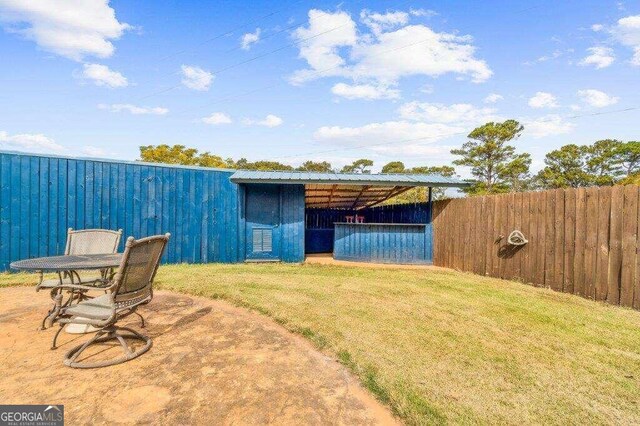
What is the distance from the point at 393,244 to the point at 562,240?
452 cm

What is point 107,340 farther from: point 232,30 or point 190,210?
point 232,30

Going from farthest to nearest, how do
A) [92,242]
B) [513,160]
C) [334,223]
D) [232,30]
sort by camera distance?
[513,160] → [232,30] → [334,223] → [92,242]

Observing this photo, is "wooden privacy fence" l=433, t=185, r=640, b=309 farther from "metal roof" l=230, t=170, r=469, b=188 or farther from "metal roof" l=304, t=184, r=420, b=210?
"metal roof" l=304, t=184, r=420, b=210

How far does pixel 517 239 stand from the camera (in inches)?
259

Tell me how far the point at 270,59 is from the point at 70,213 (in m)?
14.5

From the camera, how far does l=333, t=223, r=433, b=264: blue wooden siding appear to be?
9.59 m

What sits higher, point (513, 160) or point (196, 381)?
point (513, 160)

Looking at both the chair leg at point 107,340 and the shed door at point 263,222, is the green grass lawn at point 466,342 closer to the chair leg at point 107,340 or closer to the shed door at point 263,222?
the chair leg at point 107,340

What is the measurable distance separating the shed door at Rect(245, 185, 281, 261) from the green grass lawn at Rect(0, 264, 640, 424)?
2.73 metres

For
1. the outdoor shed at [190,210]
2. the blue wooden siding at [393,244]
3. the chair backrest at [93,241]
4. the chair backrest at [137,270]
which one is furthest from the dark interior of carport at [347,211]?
the chair backrest at [137,270]

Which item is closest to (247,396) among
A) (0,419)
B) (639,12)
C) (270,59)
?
(0,419)

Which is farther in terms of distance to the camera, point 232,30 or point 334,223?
point 232,30

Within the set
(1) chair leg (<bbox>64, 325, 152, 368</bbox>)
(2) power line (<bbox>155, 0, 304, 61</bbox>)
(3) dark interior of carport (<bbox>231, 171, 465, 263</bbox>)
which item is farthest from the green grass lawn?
(2) power line (<bbox>155, 0, 304, 61</bbox>)

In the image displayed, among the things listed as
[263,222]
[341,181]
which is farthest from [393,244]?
[263,222]
